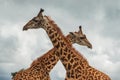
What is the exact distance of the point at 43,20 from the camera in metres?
21.4

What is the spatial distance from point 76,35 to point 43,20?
2.21m

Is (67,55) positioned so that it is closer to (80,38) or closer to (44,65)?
(80,38)

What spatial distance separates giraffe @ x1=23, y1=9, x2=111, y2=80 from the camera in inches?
738

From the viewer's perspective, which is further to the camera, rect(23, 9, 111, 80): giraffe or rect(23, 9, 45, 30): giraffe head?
rect(23, 9, 45, 30): giraffe head

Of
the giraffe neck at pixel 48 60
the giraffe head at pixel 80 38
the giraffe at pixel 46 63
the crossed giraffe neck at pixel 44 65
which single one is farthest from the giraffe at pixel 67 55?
the giraffe neck at pixel 48 60

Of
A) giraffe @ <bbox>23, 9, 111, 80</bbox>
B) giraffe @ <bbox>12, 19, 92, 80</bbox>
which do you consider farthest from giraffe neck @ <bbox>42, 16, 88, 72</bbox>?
giraffe @ <bbox>12, 19, 92, 80</bbox>

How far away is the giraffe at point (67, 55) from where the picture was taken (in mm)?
18750

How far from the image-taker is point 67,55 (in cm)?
1967

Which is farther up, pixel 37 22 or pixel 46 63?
pixel 37 22

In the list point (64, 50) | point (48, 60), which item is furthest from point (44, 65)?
point (64, 50)

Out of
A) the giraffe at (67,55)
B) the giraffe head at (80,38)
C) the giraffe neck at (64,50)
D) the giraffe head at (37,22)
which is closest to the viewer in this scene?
the giraffe at (67,55)

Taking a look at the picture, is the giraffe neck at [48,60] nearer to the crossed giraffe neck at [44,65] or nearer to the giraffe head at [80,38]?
the crossed giraffe neck at [44,65]

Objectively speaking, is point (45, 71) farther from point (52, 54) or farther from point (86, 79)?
point (86, 79)

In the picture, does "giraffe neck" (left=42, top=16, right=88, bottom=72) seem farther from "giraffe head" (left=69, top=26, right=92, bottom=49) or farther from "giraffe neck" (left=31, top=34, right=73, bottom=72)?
"giraffe neck" (left=31, top=34, right=73, bottom=72)
